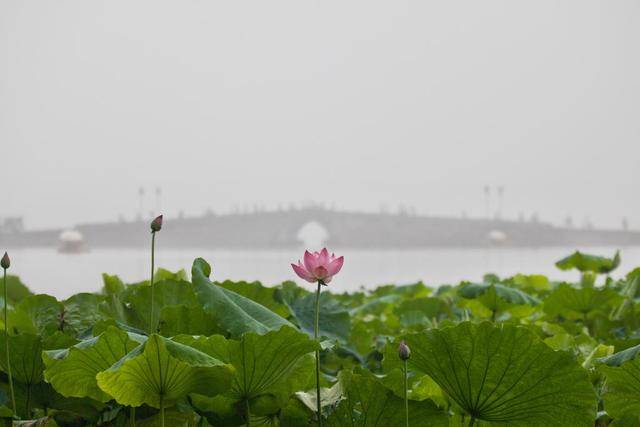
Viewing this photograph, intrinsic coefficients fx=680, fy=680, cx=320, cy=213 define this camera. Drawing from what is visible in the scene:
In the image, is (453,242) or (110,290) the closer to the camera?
(110,290)

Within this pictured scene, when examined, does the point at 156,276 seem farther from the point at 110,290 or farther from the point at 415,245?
the point at 415,245

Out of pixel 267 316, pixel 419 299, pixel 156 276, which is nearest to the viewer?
pixel 267 316

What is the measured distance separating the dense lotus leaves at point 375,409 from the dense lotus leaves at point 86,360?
142mm

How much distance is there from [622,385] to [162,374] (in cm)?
32

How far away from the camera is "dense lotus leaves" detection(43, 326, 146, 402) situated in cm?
40

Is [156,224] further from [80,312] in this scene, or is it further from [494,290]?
[494,290]

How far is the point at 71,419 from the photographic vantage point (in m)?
0.47

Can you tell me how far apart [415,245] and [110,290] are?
12.5 meters

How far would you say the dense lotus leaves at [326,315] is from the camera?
2.29 feet

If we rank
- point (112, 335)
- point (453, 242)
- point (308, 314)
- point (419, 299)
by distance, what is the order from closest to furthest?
point (112, 335)
point (308, 314)
point (419, 299)
point (453, 242)

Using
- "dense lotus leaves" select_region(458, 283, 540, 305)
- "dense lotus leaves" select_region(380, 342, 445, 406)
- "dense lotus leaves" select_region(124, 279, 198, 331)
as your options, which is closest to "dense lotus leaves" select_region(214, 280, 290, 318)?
"dense lotus leaves" select_region(124, 279, 198, 331)

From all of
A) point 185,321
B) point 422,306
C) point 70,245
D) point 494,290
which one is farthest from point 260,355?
point 70,245

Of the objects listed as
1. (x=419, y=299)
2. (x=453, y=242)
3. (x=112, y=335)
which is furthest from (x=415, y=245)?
(x=112, y=335)

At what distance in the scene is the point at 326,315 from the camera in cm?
72
